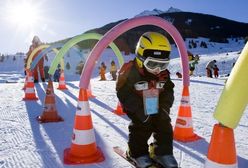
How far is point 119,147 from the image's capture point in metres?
4.08

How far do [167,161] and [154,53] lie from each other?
1.15m

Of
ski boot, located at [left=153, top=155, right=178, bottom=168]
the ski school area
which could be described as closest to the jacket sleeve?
ski boot, located at [left=153, top=155, right=178, bottom=168]

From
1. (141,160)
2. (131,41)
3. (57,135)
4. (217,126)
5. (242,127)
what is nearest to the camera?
(217,126)

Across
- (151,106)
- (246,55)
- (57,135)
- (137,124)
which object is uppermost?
(246,55)

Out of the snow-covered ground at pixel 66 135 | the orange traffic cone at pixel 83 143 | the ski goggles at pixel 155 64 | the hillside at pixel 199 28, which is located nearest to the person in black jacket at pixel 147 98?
the ski goggles at pixel 155 64

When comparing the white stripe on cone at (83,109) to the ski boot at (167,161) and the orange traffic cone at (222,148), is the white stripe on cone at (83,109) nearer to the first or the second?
the ski boot at (167,161)

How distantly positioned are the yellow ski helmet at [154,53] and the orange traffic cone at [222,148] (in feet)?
4.51

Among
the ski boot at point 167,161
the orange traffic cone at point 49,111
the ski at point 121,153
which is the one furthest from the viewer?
the orange traffic cone at point 49,111

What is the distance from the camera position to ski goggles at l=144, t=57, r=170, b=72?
3.30 m

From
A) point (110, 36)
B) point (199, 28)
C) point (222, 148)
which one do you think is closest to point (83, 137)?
point (110, 36)

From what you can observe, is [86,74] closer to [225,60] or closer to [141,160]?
[141,160]

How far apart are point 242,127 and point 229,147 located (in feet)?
11.3

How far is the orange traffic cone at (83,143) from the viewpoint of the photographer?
359 centimetres

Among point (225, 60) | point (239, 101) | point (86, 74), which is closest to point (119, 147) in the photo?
point (86, 74)
